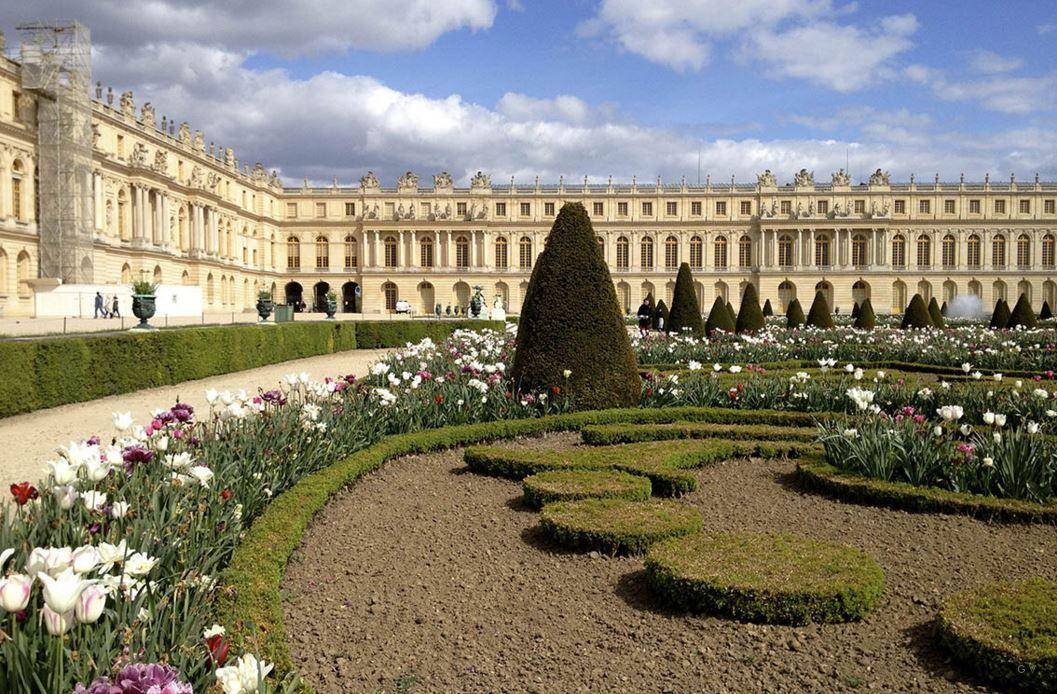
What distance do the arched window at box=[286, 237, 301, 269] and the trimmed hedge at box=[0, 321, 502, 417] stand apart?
45579mm

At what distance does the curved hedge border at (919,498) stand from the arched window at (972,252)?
61.5m

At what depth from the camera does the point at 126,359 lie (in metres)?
12.3

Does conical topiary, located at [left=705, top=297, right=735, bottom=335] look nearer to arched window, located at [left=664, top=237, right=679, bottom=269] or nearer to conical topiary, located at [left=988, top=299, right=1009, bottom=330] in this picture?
conical topiary, located at [left=988, top=299, right=1009, bottom=330]

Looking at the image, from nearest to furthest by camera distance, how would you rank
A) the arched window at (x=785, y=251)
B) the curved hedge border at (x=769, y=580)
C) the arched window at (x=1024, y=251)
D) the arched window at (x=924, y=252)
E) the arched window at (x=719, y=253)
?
1. the curved hedge border at (x=769, y=580)
2. the arched window at (x=1024, y=251)
3. the arched window at (x=924, y=252)
4. the arched window at (x=785, y=251)
5. the arched window at (x=719, y=253)

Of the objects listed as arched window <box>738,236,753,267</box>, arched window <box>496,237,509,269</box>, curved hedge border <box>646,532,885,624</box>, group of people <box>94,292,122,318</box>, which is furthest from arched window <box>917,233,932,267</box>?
curved hedge border <box>646,532,885,624</box>

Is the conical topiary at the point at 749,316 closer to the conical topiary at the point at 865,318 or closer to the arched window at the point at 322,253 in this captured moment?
the conical topiary at the point at 865,318

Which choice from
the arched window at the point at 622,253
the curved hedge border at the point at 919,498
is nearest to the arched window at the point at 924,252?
the arched window at the point at 622,253

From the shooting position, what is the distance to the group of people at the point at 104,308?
3017 centimetres

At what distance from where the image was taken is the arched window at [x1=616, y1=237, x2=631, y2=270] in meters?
62.4

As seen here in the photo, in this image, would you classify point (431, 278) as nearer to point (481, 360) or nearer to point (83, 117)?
point (83, 117)

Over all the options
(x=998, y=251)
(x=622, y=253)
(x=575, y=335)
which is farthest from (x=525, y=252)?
(x=575, y=335)

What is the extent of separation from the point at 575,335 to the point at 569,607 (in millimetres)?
5193

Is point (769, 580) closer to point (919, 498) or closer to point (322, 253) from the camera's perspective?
point (919, 498)

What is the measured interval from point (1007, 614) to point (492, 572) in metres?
2.52
